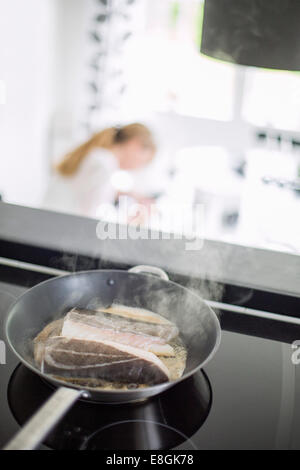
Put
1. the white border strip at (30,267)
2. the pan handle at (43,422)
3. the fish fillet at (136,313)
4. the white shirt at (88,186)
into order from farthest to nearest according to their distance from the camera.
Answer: the white shirt at (88,186) → the white border strip at (30,267) → the fish fillet at (136,313) → the pan handle at (43,422)

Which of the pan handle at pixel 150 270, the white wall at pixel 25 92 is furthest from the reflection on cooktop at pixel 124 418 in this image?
the white wall at pixel 25 92

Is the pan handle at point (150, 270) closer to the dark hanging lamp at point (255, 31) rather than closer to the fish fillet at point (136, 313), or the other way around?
the fish fillet at point (136, 313)

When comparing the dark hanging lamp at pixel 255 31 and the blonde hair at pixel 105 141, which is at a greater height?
the dark hanging lamp at pixel 255 31

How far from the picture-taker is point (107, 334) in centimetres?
93

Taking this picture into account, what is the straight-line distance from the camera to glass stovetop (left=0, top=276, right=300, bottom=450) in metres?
0.74

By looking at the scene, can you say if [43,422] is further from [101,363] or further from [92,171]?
[92,171]

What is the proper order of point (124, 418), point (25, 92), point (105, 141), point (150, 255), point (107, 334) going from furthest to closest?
point (25, 92) < point (105, 141) < point (150, 255) < point (107, 334) < point (124, 418)

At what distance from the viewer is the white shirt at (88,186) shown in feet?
11.5

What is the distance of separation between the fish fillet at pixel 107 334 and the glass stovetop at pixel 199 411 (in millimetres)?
88

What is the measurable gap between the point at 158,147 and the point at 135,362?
3401 millimetres

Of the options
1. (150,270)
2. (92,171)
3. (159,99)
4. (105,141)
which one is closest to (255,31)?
(150,270)

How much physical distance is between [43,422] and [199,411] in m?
0.29
